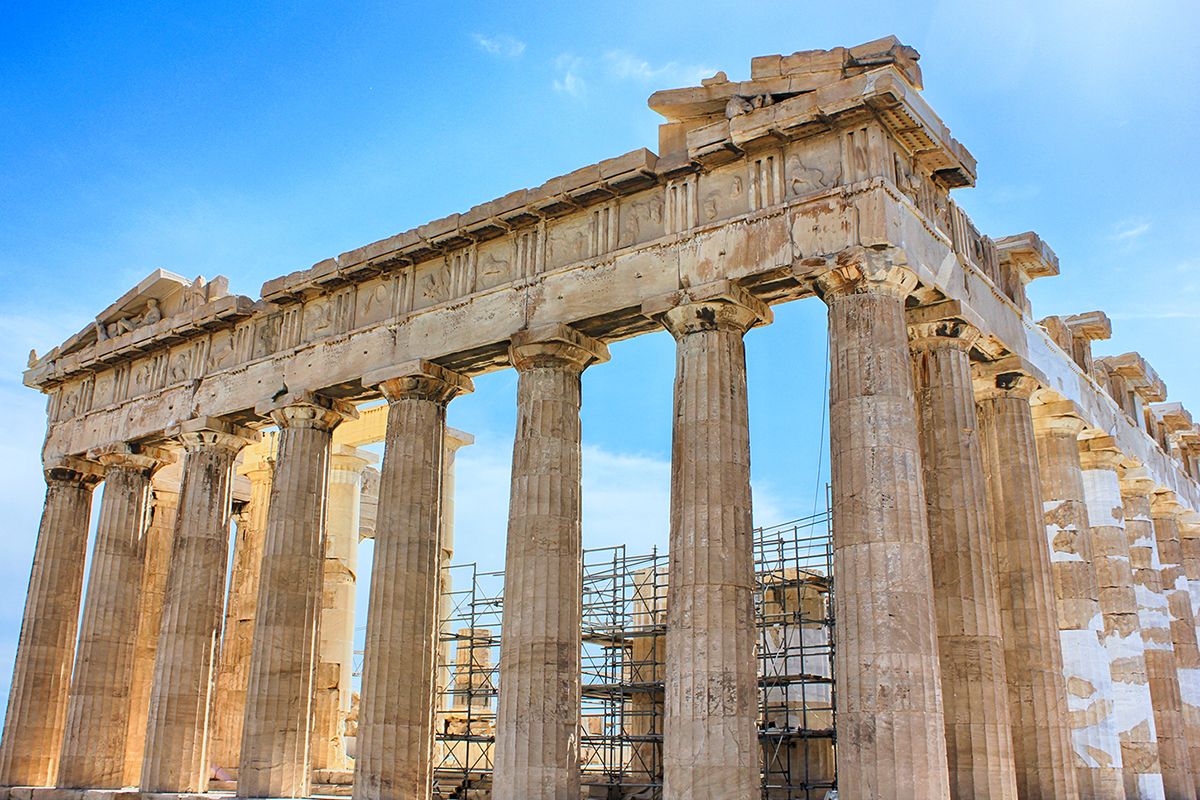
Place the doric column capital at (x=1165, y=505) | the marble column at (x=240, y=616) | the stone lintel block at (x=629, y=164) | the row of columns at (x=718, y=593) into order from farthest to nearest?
the marble column at (x=240, y=616) → the doric column capital at (x=1165, y=505) → the stone lintel block at (x=629, y=164) → the row of columns at (x=718, y=593)

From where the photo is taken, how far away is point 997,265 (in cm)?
2252

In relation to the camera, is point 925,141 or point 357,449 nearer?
point 925,141

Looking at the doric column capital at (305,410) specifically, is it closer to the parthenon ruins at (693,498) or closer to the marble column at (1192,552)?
the parthenon ruins at (693,498)

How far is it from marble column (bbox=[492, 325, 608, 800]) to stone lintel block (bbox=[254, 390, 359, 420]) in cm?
569

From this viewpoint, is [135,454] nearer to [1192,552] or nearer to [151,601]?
[151,601]

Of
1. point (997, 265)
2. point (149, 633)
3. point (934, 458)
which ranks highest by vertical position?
point (997, 265)

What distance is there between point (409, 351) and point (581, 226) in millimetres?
4938

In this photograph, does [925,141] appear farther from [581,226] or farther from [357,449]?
[357,449]

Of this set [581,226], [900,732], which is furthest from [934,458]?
[581,226]

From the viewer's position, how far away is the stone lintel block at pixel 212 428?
27000mm

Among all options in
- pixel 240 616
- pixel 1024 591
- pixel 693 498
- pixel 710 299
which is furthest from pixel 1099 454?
pixel 240 616

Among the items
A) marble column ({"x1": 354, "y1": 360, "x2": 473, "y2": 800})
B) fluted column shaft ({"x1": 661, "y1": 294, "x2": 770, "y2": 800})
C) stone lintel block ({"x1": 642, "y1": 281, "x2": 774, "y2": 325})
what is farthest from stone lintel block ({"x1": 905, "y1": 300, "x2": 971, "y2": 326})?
marble column ({"x1": 354, "y1": 360, "x2": 473, "y2": 800})

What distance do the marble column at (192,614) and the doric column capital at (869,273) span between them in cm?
1648

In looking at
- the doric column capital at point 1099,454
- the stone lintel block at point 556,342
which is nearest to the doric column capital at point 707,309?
the stone lintel block at point 556,342
